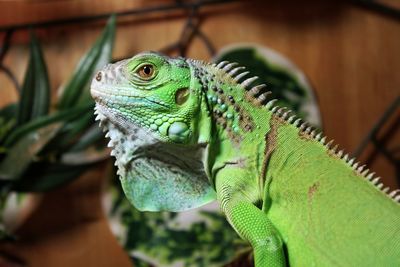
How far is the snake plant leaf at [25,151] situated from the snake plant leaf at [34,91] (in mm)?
116

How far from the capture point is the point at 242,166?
768 millimetres

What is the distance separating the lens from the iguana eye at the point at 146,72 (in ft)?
2.43

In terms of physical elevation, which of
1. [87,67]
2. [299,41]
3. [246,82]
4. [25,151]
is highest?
[246,82]

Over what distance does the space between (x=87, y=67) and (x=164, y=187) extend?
108cm

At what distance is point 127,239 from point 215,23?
0.97 metres

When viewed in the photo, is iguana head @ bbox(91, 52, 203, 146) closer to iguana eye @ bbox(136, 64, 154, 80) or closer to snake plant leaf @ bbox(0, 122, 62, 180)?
iguana eye @ bbox(136, 64, 154, 80)

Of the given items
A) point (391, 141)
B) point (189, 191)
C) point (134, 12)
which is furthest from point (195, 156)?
point (391, 141)

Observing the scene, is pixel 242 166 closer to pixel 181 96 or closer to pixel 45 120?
pixel 181 96

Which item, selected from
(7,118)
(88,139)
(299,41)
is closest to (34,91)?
(7,118)

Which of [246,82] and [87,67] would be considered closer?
[246,82]

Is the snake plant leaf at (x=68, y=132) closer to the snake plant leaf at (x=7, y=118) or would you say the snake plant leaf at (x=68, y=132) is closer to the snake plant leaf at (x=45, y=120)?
the snake plant leaf at (x=45, y=120)

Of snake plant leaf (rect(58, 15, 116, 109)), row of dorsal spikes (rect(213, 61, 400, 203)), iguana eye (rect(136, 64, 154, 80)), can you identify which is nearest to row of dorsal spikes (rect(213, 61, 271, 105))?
row of dorsal spikes (rect(213, 61, 400, 203))

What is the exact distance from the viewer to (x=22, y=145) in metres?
1.67

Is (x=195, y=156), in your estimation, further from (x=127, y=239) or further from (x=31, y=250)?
(x=31, y=250)
